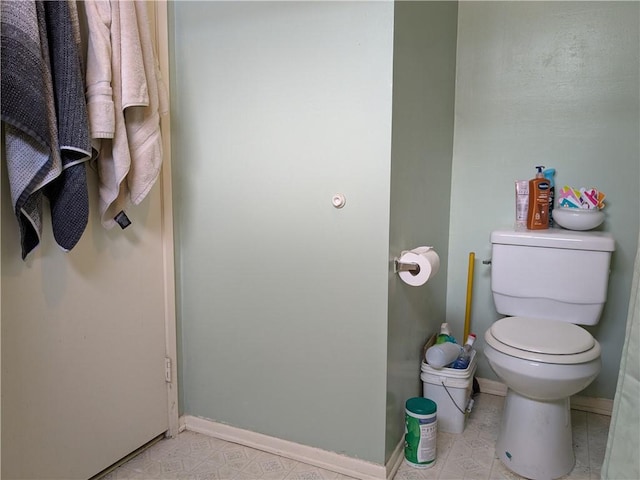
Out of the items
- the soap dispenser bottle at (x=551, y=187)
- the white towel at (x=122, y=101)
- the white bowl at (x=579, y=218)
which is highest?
the white towel at (x=122, y=101)

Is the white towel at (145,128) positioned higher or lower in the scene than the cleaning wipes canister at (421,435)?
higher

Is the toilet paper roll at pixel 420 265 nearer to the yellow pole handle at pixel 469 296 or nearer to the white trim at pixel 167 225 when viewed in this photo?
the yellow pole handle at pixel 469 296

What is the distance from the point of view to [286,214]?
1.67m

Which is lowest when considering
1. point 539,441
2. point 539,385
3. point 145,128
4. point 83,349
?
point 539,441

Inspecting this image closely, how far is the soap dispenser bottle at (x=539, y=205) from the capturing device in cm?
202

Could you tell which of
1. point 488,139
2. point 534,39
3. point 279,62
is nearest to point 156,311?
point 279,62

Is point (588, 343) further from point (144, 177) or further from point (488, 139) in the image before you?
point (144, 177)

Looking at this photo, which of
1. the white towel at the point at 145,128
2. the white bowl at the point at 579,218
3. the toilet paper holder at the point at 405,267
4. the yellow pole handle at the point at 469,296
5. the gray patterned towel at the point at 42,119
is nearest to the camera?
the gray patterned towel at the point at 42,119

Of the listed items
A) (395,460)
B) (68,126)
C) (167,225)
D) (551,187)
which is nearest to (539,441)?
(395,460)

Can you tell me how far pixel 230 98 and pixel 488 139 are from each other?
4.02 ft

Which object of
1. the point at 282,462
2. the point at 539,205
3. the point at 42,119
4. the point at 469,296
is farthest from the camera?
the point at 469,296

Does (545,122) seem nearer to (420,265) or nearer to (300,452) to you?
(420,265)

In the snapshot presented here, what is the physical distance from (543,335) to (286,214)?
1010 mm

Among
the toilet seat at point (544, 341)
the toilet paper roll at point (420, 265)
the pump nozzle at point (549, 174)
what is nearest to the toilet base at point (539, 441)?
the toilet seat at point (544, 341)
